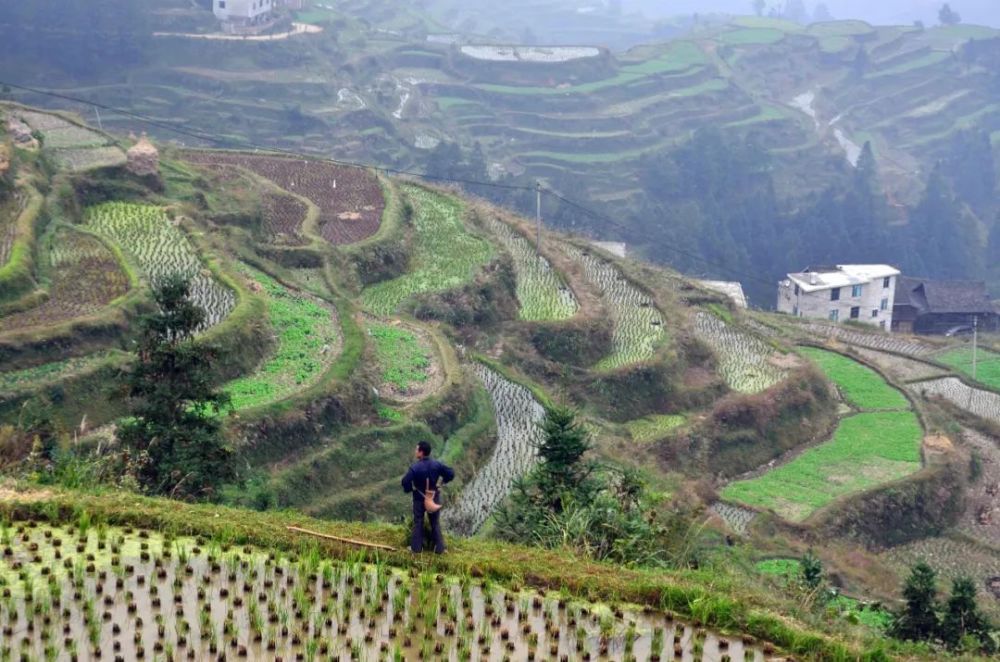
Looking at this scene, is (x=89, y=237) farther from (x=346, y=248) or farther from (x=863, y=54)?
(x=863, y=54)

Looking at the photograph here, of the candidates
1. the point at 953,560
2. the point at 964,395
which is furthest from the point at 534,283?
the point at 964,395

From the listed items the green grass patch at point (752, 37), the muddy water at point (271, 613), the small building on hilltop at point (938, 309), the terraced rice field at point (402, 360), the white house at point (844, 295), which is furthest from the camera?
the green grass patch at point (752, 37)

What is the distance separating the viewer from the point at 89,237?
836 inches

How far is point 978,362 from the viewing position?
36.5 m

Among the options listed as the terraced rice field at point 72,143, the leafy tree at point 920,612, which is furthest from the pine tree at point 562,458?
the terraced rice field at point 72,143

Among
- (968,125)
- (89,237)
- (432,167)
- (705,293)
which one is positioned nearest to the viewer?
(89,237)

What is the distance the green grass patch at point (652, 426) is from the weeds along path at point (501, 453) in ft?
8.39

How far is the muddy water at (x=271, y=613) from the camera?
778 cm

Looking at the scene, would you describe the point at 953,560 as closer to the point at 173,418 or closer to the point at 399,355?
the point at 399,355

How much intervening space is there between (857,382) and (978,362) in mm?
10813

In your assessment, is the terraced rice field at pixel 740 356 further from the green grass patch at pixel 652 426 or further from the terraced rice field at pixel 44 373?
the terraced rice field at pixel 44 373

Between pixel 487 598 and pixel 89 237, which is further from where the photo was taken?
pixel 89 237

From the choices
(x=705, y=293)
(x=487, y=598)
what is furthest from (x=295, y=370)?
(x=705, y=293)

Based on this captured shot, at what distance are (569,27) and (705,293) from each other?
90.1m
